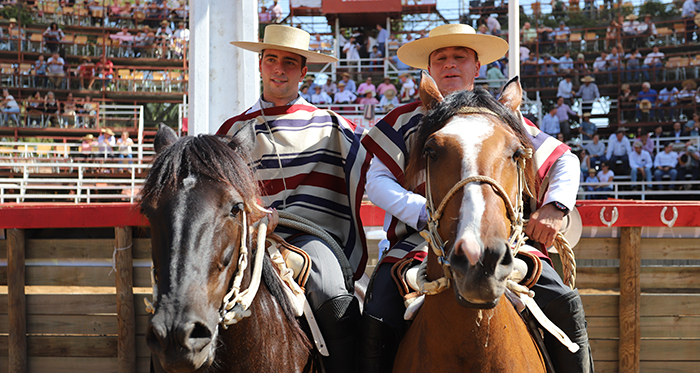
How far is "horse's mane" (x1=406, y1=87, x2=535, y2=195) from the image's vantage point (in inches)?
86.6

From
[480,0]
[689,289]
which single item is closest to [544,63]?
[480,0]

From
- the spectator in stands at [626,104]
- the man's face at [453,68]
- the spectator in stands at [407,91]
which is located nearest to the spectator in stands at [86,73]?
the spectator in stands at [407,91]

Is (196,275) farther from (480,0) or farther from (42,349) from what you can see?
(480,0)

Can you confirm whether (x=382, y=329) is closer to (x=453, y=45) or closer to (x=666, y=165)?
(x=453, y=45)

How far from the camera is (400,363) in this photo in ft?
8.31

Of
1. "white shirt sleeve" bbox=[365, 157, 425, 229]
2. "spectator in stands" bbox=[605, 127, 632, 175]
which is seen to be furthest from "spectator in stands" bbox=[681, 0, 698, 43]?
"white shirt sleeve" bbox=[365, 157, 425, 229]

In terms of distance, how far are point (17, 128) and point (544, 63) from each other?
847 inches

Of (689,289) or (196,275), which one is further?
(689,289)

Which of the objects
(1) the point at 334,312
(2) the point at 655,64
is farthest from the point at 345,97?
(1) the point at 334,312

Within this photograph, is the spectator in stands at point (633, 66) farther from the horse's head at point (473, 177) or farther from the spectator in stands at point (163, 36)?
the horse's head at point (473, 177)

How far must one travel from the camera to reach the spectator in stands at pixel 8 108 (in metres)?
22.9

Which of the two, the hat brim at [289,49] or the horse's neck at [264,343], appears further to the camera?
the hat brim at [289,49]

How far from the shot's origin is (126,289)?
3719 mm

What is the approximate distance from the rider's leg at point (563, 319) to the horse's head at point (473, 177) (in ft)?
2.01
